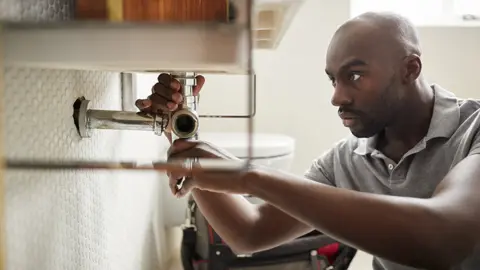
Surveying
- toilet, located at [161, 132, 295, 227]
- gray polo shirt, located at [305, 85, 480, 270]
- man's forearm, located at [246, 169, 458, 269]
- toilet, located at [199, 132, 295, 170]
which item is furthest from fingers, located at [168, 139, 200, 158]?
toilet, located at [199, 132, 295, 170]

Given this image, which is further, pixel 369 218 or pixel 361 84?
pixel 361 84

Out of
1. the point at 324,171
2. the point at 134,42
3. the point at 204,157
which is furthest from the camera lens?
the point at 324,171

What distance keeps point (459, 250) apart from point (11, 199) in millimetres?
652

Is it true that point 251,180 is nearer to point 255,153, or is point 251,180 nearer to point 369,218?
point 369,218

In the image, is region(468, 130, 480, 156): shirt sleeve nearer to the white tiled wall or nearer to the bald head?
the bald head

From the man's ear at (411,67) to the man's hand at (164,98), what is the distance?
532 mm

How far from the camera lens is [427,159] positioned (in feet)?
3.75

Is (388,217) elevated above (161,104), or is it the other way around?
(161,104)

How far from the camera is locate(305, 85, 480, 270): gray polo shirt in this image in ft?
3.60

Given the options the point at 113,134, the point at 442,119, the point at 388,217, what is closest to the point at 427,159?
the point at 442,119

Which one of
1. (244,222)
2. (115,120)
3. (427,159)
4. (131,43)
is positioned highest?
(131,43)

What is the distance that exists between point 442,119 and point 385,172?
0.52 ft

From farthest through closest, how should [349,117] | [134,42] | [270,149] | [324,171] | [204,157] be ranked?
[270,149] → [324,171] → [349,117] → [204,157] → [134,42]

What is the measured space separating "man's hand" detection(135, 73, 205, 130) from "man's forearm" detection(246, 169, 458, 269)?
0.19 metres
